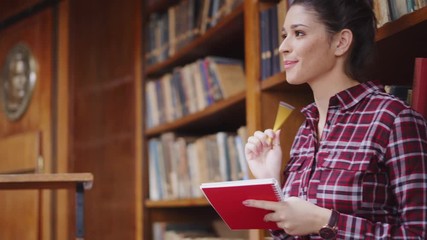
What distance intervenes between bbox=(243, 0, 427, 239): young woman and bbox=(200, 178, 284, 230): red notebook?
0.03m

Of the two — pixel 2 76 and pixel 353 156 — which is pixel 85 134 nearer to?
pixel 2 76

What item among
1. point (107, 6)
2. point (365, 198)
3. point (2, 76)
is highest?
point (107, 6)

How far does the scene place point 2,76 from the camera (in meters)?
3.65

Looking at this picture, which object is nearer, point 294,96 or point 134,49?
point 294,96

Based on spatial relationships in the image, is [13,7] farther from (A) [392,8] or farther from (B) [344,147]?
(B) [344,147]

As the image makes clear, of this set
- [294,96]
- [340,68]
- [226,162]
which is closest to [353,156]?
[340,68]

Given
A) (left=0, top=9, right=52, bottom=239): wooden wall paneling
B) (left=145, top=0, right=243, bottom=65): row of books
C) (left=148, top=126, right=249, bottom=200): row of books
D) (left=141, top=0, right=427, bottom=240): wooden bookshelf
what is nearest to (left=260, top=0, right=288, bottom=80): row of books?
(left=141, top=0, right=427, bottom=240): wooden bookshelf

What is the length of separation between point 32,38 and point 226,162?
144 cm

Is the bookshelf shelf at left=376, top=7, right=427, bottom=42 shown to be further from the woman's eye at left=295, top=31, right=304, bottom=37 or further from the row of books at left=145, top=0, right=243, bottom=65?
the row of books at left=145, top=0, right=243, bottom=65

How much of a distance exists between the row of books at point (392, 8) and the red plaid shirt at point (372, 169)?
0.23 m

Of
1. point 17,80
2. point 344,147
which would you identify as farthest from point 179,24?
point 344,147

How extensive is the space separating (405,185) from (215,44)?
1.61 m

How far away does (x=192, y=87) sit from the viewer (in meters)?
2.84

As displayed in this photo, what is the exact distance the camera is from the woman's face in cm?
146
